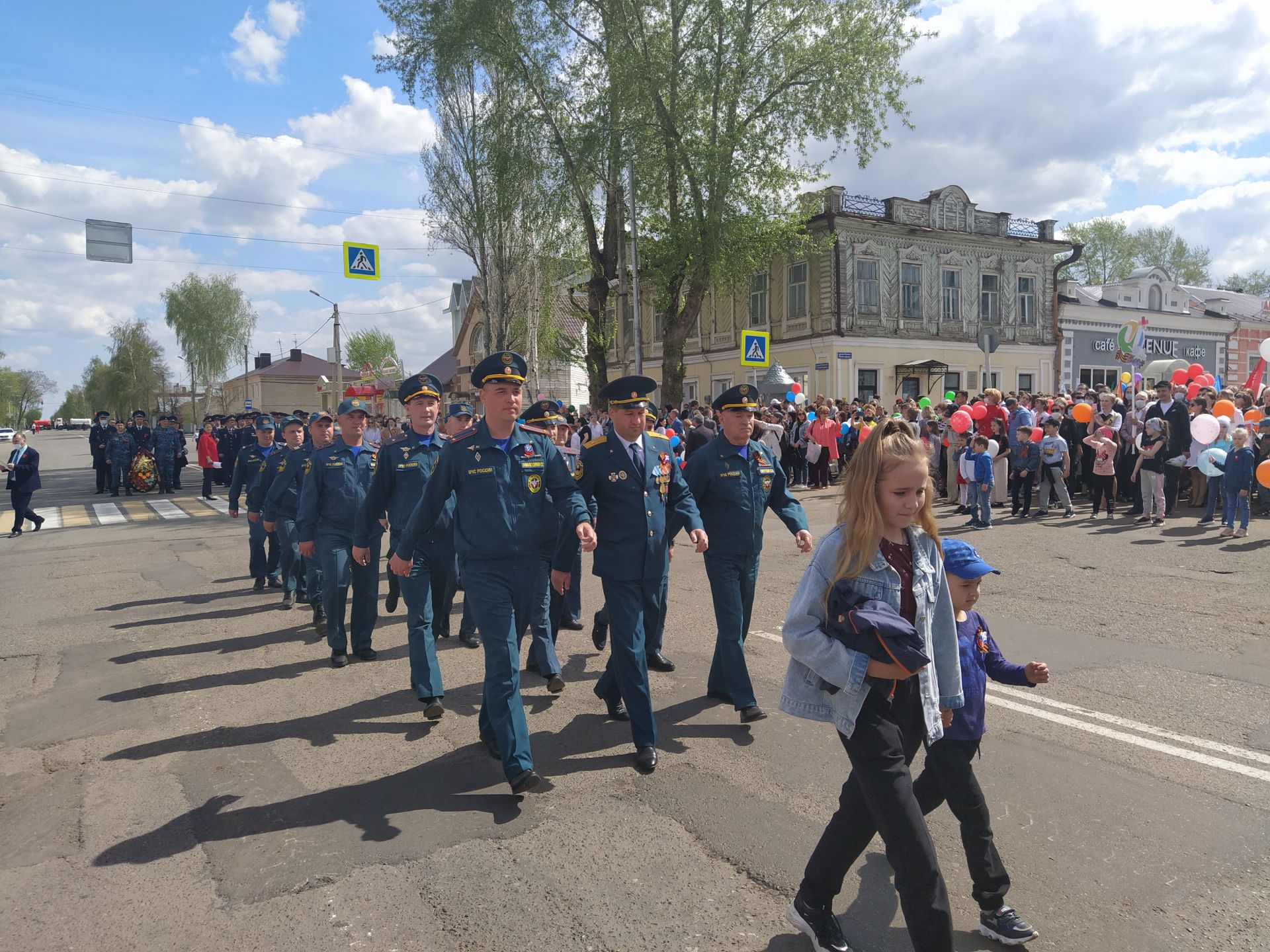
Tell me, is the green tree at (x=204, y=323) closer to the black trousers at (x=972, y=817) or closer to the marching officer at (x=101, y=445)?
the marching officer at (x=101, y=445)

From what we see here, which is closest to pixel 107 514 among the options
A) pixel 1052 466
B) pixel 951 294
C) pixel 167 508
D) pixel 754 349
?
pixel 167 508

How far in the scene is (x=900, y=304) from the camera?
32.8 m

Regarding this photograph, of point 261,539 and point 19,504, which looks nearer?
point 261,539

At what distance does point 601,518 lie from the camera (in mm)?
5184

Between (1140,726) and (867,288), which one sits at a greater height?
(867,288)

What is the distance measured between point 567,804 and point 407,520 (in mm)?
2278

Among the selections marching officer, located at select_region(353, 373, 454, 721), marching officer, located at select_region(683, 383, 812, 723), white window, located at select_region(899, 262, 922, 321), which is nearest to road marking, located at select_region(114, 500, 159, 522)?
marching officer, located at select_region(353, 373, 454, 721)

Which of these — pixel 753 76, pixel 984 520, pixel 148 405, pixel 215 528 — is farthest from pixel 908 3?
pixel 148 405

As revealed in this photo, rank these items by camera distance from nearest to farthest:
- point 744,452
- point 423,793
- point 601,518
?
point 423,793, point 601,518, point 744,452

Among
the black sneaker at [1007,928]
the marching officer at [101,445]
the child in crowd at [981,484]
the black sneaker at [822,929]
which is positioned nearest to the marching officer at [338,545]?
the black sneaker at [822,929]

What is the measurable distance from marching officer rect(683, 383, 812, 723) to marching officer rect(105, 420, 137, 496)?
23.6 meters

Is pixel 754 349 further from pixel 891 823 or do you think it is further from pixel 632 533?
pixel 891 823

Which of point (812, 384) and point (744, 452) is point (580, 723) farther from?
point (812, 384)

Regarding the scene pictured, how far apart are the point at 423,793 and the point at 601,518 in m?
1.79
